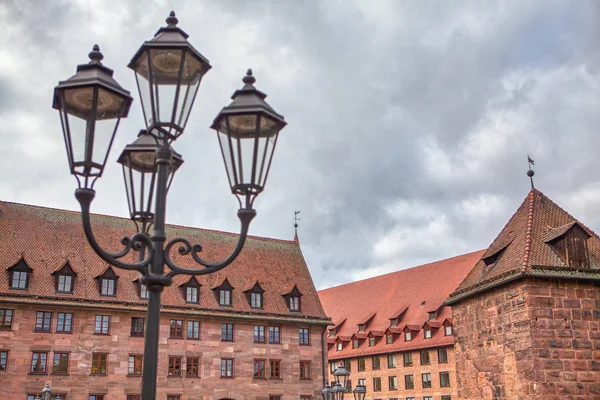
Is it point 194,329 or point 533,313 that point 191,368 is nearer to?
point 194,329

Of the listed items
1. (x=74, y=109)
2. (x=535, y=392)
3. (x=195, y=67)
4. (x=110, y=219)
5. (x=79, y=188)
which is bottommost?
(x=535, y=392)

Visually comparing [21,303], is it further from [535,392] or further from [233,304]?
[535,392]

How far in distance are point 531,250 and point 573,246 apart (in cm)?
133

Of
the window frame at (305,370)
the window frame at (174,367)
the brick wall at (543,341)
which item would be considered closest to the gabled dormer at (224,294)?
the window frame at (174,367)

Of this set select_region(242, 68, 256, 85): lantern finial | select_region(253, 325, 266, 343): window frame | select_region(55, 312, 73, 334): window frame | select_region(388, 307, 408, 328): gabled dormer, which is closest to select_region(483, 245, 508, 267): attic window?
select_region(242, 68, 256, 85): lantern finial

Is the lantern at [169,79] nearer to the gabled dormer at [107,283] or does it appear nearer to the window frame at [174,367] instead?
the gabled dormer at [107,283]

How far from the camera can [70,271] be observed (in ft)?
107

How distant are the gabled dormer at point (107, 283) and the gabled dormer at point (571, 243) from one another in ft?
72.5

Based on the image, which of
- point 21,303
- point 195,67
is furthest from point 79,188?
point 21,303

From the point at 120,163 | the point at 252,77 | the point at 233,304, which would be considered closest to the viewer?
the point at 252,77

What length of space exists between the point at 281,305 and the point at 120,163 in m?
31.7

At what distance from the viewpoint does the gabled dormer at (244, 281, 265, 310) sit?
121ft

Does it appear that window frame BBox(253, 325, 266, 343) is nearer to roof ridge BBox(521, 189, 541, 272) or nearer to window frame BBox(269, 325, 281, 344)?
window frame BBox(269, 325, 281, 344)

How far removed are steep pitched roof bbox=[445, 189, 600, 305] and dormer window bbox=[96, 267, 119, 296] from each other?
733 inches
